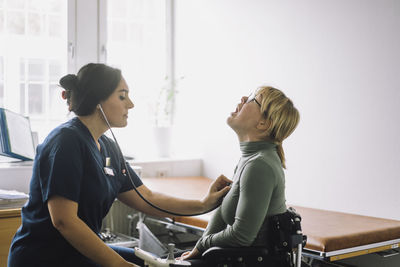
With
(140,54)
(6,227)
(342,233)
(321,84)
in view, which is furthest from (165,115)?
(342,233)

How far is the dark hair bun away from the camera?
1758 mm

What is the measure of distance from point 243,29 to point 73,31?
122 centimetres

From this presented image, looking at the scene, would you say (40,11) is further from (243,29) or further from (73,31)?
(243,29)

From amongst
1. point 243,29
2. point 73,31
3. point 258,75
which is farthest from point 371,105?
point 73,31

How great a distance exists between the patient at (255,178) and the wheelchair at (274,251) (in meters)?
0.03

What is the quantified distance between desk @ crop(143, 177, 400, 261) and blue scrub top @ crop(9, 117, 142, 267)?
30.2 inches

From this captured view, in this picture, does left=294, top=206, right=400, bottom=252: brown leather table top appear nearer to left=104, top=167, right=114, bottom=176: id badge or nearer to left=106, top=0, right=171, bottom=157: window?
→ left=104, top=167, right=114, bottom=176: id badge

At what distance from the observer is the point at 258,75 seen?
10.3 feet

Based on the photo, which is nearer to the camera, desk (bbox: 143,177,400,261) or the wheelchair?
the wheelchair

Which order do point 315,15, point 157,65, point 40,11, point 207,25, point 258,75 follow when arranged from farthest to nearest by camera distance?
point 157,65, point 207,25, point 40,11, point 258,75, point 315,15

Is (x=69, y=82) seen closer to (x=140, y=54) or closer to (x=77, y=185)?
(x=77, y=185)

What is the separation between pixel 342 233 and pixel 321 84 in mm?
991

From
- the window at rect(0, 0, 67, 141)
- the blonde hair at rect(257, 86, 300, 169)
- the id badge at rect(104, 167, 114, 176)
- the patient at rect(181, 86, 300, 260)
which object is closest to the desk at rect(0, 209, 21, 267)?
the id badge at rect(104, 167, 114, 176)

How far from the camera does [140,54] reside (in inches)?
153
